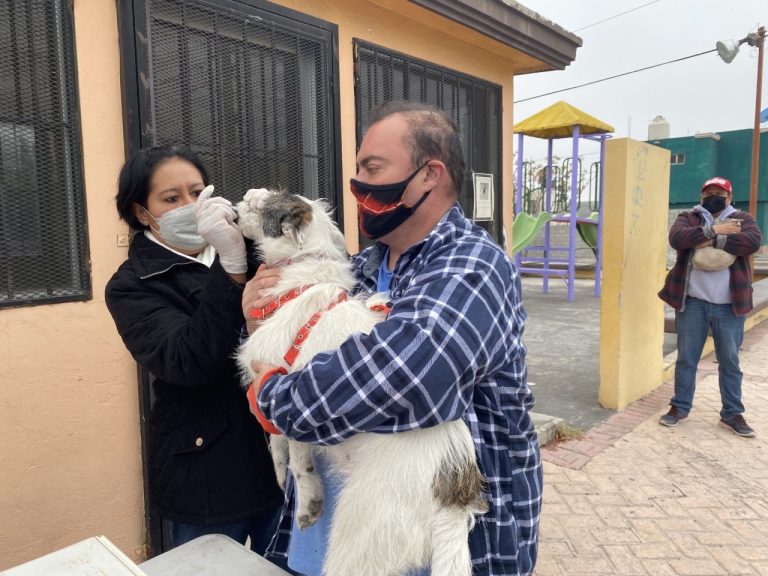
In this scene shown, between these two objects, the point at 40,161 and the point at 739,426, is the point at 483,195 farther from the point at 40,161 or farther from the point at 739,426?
the point at 40,161

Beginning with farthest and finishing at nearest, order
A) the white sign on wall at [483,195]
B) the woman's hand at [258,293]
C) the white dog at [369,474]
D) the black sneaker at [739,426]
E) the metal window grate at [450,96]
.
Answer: the white sign on wall at [483,195]
the black sneaker at [739,426]
the metal window grate at [450,96]
the woman's hand at [258,293]
the white dog at [369,474]

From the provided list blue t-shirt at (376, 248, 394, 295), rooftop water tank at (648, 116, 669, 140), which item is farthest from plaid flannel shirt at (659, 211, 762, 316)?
rooftop water tank at (648, 116, 669, 140)

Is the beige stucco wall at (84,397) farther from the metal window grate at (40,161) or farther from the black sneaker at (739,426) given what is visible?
the black sneaker at (739,426)

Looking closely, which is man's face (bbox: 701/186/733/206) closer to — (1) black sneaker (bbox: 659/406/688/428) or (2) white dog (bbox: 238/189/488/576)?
(1) black sneaker (bbox: 659/406/688/428)

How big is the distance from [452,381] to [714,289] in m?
5.13

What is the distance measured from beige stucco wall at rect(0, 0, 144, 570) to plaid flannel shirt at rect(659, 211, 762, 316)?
197 inches

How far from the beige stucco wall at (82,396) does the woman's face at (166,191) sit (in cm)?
116

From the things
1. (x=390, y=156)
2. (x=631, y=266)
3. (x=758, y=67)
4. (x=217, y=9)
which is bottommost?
(x=631, y=266)

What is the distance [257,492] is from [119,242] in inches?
72.1

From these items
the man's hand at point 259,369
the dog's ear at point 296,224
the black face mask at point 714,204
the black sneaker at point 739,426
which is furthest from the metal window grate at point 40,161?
the black sneaker at point 739,426

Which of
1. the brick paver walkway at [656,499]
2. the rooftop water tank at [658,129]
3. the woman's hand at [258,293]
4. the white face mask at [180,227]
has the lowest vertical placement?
the brick paver walkway at [656,499]

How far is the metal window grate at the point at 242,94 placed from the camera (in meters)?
3.35

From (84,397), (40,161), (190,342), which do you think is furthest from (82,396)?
(190,342)

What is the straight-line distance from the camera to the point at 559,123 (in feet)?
39.5
